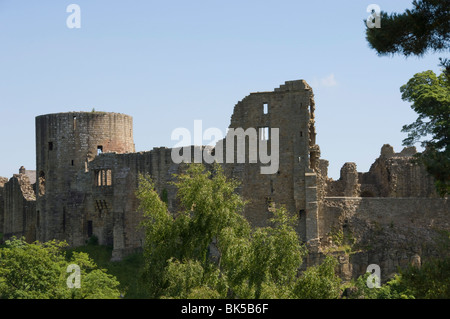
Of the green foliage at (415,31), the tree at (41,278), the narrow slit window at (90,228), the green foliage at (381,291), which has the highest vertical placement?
the green foliage at (415,31)

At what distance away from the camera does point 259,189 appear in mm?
45031

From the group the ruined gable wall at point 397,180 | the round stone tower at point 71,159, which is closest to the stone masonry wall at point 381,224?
the ruined gable wall at point 397,180

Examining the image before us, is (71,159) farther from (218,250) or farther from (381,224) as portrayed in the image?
(218,250)

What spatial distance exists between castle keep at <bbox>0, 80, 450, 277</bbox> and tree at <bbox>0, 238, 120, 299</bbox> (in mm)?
8400

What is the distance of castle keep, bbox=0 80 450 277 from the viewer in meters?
43.8

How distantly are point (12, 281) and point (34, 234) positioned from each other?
1647 centimetres

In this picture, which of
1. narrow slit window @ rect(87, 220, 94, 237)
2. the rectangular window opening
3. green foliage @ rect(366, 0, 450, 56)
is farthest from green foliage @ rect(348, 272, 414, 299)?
narrow slit window @ rect(87, 220, 94, 237)

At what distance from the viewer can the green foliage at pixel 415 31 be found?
26.3 m

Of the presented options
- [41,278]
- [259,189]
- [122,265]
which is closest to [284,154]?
[259,189]

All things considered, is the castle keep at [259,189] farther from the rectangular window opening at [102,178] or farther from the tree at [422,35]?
the tree at [422,35]

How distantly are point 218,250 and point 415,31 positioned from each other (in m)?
12.0

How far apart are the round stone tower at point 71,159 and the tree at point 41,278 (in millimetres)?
10013

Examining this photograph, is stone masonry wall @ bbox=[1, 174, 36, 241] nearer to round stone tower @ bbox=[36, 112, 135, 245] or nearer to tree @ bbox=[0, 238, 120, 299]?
round stone tower @ bbox=[36, 112, 135, 245]

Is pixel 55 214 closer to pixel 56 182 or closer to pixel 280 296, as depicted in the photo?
pixel 56 182
